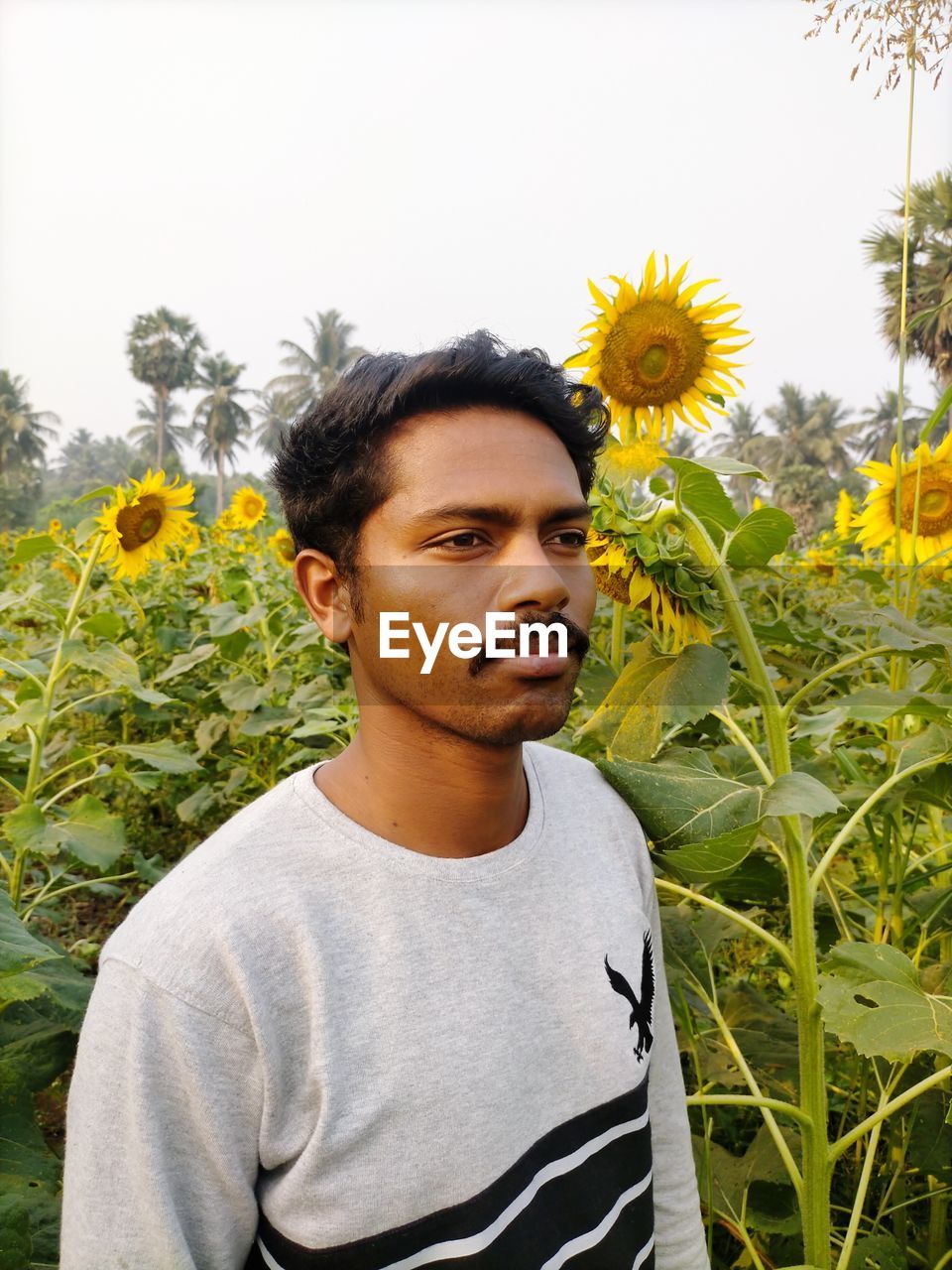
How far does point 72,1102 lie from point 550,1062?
1.46ft

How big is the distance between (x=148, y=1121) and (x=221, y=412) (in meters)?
52.2

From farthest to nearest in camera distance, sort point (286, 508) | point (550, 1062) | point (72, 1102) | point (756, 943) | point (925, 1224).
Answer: point (756, 943) → point (925, 1224) → point (286, 508) → point (550, 1062) → point (72, 1102)

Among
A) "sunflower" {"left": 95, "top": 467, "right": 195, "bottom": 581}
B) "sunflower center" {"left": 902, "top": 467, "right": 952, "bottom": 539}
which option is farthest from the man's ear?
"sunflower center" {"left": 902, "top": 467, "right": 952, "bottom": 539}

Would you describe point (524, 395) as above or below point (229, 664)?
above

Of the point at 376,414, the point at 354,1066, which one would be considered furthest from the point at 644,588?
the point at 354,1066

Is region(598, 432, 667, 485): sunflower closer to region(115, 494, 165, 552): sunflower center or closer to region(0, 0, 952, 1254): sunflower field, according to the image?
region(0, 0, 952, 1254): sunflower field

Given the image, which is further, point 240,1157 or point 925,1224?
point 925,1224

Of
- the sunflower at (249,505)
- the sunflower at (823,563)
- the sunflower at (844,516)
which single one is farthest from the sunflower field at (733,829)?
the sunflower at (249,505)

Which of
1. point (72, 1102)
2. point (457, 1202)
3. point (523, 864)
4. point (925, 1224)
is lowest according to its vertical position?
point (925, 1224)

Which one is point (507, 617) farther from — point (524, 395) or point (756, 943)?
point (756, 943)

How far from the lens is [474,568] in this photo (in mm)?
911

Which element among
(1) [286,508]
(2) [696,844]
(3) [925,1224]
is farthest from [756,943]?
(1) [286,508]

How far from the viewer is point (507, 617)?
889 millimetres

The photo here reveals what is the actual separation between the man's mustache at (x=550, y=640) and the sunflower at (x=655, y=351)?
0.88m
